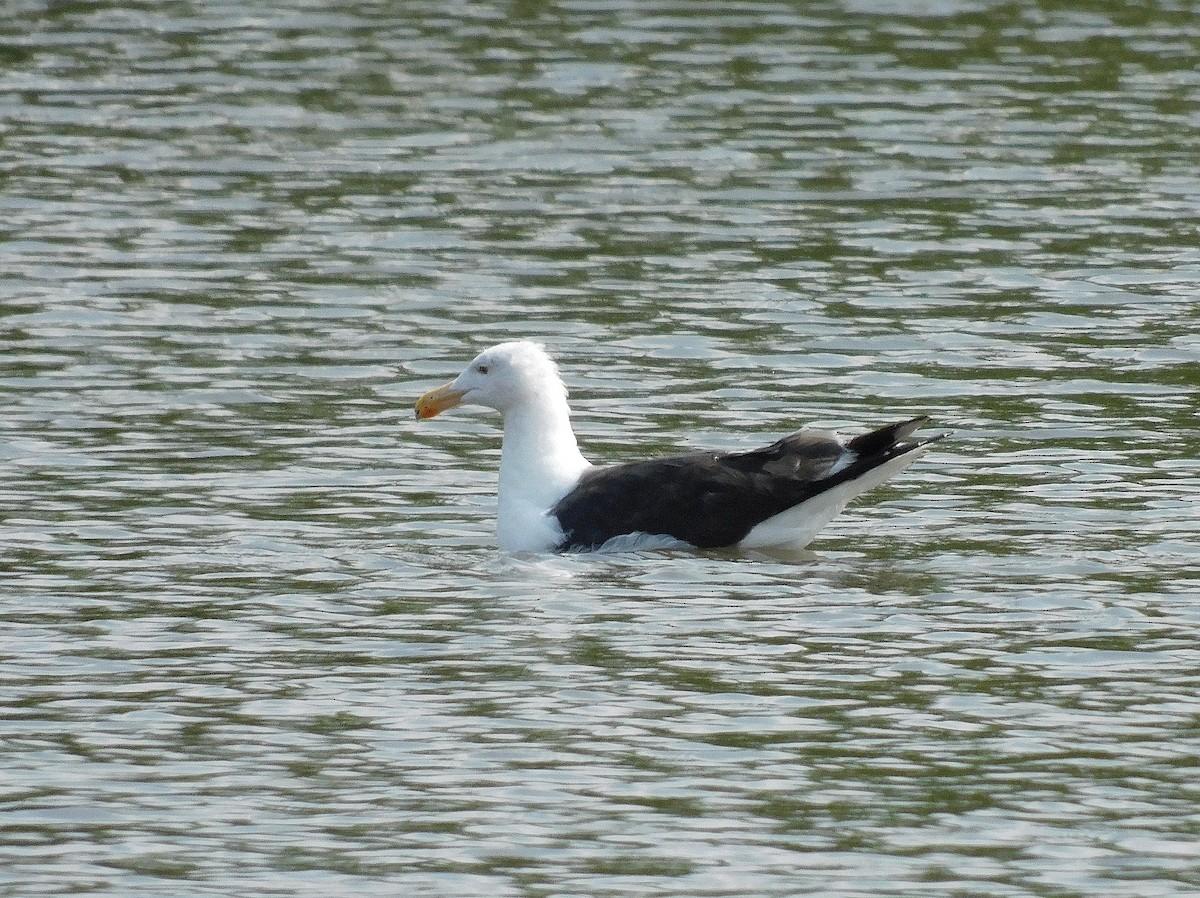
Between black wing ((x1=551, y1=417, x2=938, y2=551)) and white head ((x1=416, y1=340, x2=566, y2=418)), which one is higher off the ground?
white head ((x1=416, y1=340, x2=566, y2=418))

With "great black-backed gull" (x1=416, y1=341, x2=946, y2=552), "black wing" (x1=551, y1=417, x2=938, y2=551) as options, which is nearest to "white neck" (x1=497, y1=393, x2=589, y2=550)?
"great black-backed gull" (x1=416, y1=341, x2=946, y2=552)

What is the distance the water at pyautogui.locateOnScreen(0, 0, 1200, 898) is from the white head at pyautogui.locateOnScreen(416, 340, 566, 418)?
80 centimetres

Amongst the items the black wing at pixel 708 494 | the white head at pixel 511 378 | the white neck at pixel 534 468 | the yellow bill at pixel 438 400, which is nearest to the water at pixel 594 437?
the white neck at pixel 534 468

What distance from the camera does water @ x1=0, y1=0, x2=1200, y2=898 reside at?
9.86 meters

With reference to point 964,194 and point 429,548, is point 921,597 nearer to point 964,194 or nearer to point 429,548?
point 429,548

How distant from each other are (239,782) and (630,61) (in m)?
20.2

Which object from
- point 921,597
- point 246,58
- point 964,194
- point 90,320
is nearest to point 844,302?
point 964,194

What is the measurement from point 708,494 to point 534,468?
1.14m

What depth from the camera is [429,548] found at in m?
14.5

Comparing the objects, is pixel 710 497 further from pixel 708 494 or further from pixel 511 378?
pixel 511 378

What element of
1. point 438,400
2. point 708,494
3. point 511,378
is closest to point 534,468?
point 511,378

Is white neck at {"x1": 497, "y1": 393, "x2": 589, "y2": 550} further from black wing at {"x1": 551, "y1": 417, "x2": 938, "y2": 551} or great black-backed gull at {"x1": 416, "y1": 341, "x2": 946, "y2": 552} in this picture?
black wing at {"x1": 551, "y1": 417, "x2": 938, "y2": 551}

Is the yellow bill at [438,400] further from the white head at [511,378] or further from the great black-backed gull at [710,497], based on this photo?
the great black-backed gull at [710,497]

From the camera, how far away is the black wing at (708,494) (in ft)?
47.2
